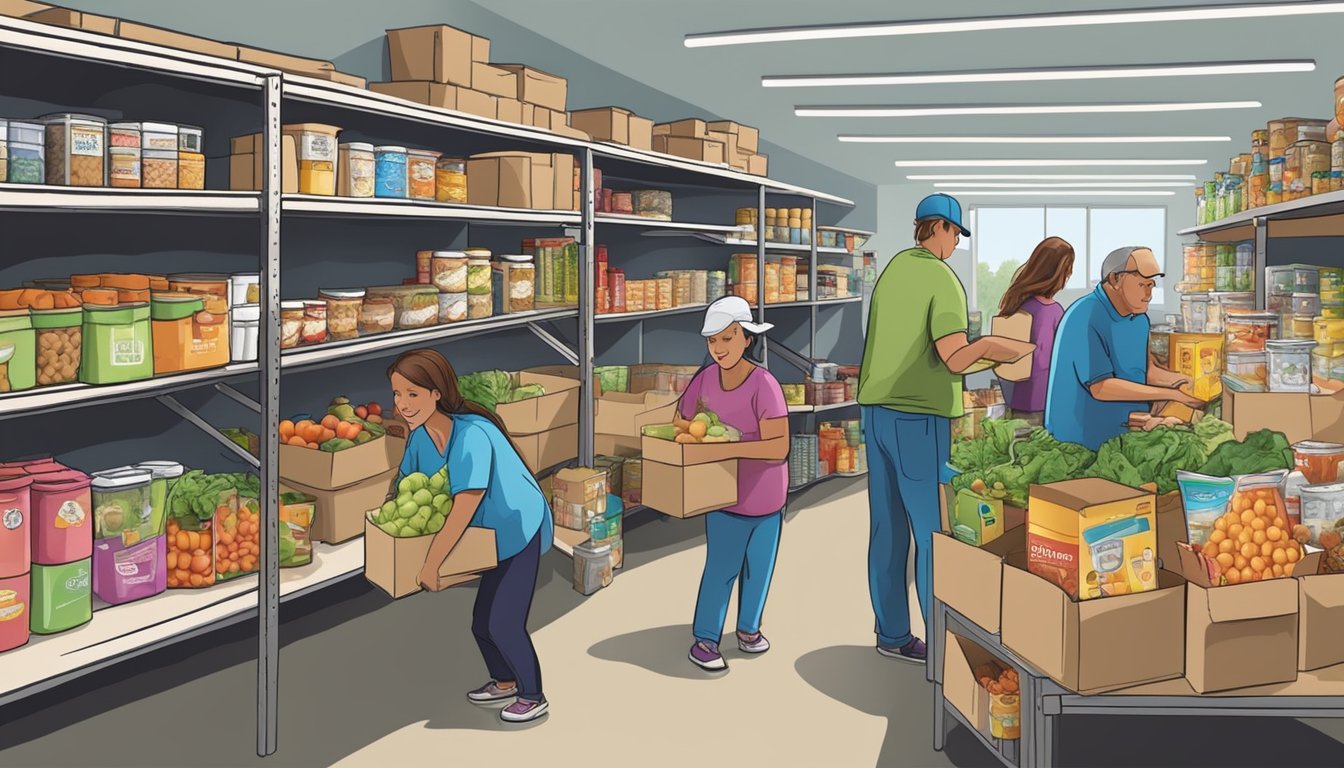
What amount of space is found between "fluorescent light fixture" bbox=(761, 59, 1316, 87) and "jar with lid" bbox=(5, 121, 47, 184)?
5294mm

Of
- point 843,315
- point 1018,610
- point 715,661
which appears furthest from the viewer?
point 843,315

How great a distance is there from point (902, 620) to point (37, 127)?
140 inches

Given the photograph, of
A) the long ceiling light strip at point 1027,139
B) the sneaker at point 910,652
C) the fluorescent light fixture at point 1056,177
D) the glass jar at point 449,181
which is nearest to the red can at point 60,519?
the glass jar at point 449,181

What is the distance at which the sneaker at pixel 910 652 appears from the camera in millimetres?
4344

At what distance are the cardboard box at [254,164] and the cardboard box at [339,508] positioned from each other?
1136 millimetres

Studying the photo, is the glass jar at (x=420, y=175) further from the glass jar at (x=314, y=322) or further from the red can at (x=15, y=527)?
the red can at (x=15, y=527)

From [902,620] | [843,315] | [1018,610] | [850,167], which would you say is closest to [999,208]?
[850,167]

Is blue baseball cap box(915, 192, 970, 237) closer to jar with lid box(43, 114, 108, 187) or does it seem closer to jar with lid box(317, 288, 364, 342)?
jar with lid box(317, 288, 364, 342)

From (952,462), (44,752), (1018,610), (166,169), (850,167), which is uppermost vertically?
(850,167)

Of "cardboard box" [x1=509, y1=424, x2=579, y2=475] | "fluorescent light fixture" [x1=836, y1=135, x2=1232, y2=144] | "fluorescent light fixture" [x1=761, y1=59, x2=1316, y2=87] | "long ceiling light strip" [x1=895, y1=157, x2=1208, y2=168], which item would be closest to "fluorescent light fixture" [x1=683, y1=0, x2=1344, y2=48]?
"fluorescent light fixture" [x1=761, y1=59, x2=1316, y2=87]

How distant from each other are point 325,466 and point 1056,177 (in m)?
13.4

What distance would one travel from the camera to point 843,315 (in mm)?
12305

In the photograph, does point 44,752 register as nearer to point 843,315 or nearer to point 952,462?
point 952,462

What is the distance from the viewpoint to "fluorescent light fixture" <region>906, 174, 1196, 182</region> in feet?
48.6
